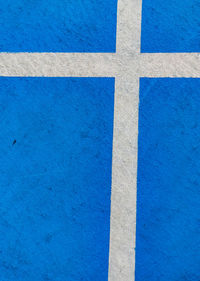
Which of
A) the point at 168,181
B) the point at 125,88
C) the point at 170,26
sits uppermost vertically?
the point at 170,26

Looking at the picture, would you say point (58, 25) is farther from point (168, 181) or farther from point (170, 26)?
point (168, 181)

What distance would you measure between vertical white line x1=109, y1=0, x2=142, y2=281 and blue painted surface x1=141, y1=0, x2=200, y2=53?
0.04m

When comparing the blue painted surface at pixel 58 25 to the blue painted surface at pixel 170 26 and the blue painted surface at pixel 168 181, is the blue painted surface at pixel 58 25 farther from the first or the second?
the blue painted surface at pixel 168 181

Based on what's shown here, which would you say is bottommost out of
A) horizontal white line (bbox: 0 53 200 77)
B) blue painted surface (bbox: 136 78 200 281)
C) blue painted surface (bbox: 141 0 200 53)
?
blue painted surface (bbox: 136 78 200 281)

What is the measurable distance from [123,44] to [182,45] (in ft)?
0.78

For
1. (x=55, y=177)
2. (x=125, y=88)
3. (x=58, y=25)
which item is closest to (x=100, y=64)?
(x=125, y=88)

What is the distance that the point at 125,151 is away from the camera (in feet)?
4.13

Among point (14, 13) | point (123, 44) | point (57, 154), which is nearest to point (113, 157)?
point (57, 154)

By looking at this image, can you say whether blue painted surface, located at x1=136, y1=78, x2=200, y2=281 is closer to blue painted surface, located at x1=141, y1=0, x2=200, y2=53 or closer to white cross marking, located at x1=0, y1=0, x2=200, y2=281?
white cross marking, located at x1=0, y1=0, x2=200, y2=281

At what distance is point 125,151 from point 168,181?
210mm

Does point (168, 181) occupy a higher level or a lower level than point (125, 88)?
lower

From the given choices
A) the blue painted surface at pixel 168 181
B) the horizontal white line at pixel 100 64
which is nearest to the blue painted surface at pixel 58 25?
the horizontal white line at pixel 100 64

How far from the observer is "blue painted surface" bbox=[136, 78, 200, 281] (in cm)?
123

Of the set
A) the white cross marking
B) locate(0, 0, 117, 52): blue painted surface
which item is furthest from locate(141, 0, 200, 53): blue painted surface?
locate(0, 0, 117, 52): blue painted surface
